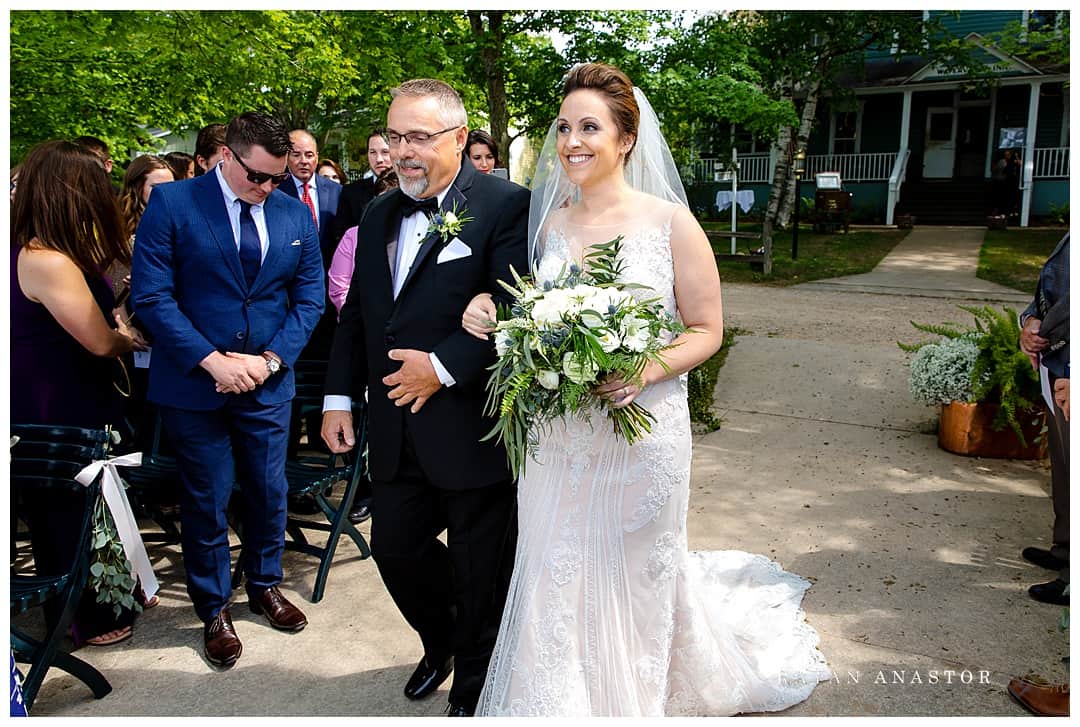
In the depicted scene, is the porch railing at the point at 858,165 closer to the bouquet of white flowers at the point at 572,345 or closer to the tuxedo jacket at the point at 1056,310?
the tuxedo jacket at the point at 1056,310

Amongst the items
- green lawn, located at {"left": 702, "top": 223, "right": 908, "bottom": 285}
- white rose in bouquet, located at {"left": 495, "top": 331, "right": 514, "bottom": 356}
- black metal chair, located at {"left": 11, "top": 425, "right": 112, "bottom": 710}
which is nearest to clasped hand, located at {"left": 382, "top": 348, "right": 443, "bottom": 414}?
white rose in bouquet, located at {"left": 495, "top": 331, "right": 514, "bottom": 356}

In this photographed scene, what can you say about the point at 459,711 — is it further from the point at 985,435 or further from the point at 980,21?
the point at 980,21

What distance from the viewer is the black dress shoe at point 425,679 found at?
10.8ft

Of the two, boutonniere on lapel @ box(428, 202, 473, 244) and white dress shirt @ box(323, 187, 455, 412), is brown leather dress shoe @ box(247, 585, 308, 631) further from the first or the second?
boutonniere on lapel @ box(428, 202, 473, 244)

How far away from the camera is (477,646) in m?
3.18

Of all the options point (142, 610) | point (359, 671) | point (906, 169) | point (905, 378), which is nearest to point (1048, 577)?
point (359, 671)

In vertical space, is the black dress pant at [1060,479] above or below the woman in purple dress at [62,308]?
below

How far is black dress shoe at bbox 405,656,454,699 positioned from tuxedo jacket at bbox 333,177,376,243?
332cm

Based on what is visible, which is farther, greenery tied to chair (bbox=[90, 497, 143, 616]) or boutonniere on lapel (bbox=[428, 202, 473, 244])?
greenery tied to chair (bbox=[90, 497, 143, 616])

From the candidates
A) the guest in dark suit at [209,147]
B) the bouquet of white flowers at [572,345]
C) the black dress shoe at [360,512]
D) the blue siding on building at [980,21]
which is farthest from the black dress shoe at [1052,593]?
the blue siding on building at [980,21]

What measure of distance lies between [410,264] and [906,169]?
2504 cm

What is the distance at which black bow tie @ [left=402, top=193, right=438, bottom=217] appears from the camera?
3.03 meters

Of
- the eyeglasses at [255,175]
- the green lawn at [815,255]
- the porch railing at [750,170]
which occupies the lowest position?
the green lawn at [815,255]
